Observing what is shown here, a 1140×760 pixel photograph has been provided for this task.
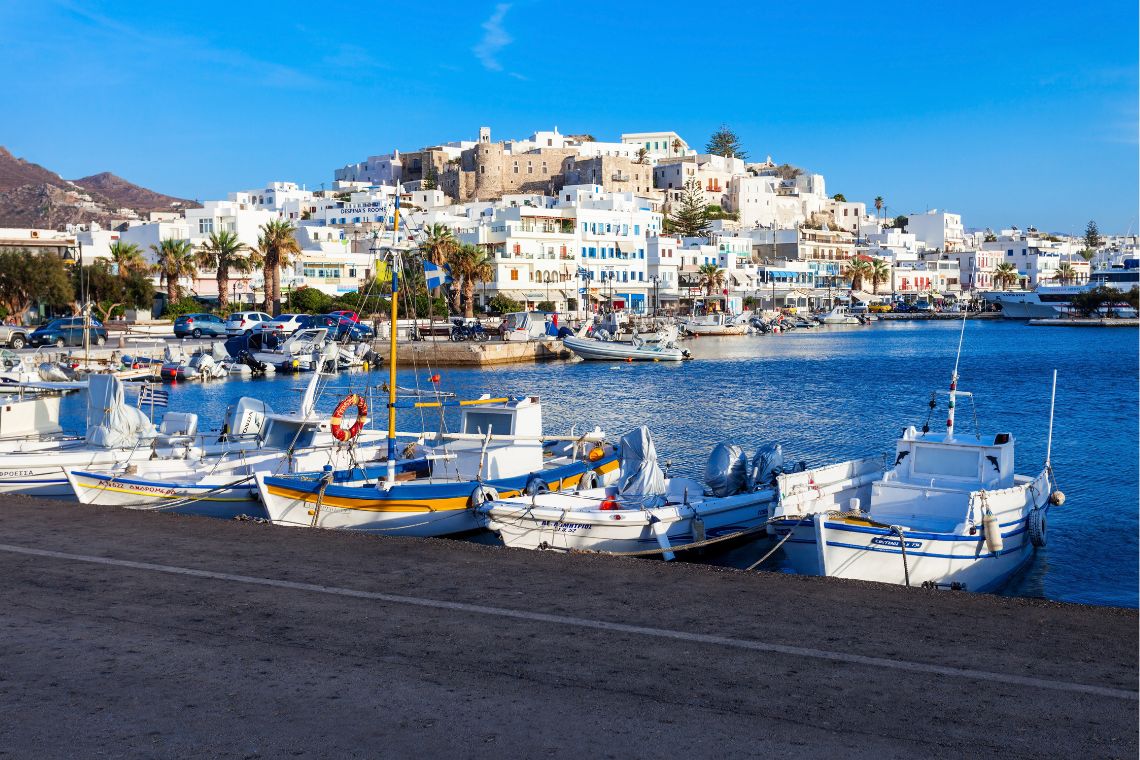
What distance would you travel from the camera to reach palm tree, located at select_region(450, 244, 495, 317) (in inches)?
3053

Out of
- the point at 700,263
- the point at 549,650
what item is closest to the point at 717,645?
the point at 549,650

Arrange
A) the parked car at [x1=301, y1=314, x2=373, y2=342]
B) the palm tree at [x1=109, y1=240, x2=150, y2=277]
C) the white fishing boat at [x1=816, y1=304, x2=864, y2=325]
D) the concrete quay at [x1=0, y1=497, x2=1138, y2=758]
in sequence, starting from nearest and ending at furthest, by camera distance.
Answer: the concrete quay at [x1=0, y1=497, x2=1138, y2=758] < the parked car at [x1=301, y1=314, x2=373, y2=342] < the palm tree at [x1=109, y1=240, x2=150, y2=277] < the white fishing boat at [x1=816, y1=304, x2=864, y2=325]

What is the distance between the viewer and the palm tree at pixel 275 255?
7056 cm

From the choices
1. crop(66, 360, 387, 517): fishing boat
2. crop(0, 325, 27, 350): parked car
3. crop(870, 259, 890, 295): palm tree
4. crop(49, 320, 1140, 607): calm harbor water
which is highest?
crop(870, 259, 890, 295): palm tree

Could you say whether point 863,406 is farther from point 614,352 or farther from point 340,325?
point 340,325

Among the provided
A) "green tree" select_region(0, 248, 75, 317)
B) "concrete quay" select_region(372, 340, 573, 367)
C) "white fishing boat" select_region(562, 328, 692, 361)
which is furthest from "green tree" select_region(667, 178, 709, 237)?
"green tree" select_region(0, 248, 75, 317)

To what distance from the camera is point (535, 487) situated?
17938 mm

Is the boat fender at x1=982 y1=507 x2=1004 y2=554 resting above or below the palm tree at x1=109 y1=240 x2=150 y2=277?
below

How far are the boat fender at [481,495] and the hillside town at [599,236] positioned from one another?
37.7 m

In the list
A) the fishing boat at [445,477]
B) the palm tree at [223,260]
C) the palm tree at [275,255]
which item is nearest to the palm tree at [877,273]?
the palm tree at [223,260]

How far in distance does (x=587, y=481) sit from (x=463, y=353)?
1636 inches

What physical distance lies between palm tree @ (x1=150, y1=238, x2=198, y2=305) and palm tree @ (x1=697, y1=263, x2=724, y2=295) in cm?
5098

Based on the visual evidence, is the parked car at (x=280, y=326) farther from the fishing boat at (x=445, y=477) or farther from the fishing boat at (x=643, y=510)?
the fishing boat at (x=643, y=510)

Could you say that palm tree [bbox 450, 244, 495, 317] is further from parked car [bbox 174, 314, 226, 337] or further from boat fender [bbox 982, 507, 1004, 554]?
boat fender [bbox 982, 507, 1004, 554]
